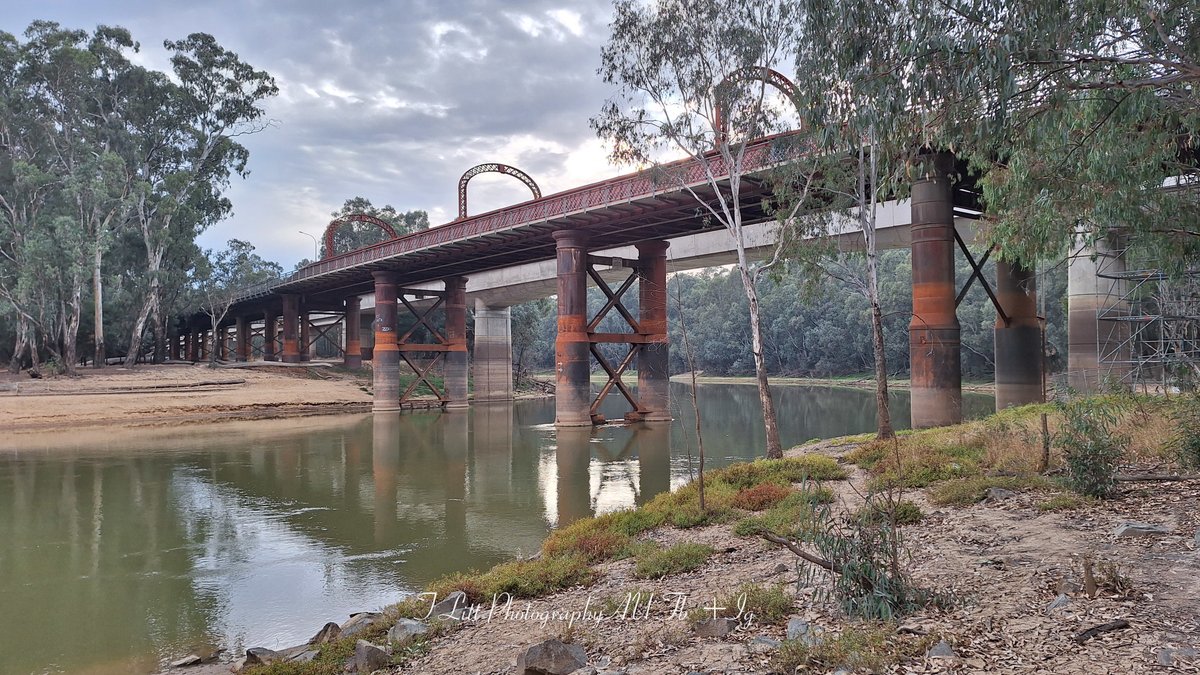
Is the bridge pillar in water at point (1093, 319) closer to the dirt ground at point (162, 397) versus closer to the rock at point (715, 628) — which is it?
the rock at point (715, 628)

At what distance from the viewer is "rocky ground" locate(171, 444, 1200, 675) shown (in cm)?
473

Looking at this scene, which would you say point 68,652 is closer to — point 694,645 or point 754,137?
point 694,645

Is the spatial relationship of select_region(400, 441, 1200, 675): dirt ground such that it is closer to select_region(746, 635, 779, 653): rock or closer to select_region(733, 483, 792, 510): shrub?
select_region(746, 635, 779, 653): rock

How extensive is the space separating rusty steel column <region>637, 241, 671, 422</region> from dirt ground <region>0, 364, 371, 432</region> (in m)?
21.2

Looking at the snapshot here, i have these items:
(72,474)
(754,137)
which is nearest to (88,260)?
(72,474)

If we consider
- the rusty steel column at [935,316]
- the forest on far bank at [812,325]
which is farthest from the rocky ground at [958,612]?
the forest on far bank at [812,325]

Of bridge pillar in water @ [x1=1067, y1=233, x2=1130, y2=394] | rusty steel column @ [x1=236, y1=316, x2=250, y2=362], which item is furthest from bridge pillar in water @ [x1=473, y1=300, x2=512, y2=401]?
bridge pillar in water @ [x1=1067, y1=233, x2=1130, y2=394]

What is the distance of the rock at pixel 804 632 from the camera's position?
16.6 ft

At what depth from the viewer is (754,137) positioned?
18078mm

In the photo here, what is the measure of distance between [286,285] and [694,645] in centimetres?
5700

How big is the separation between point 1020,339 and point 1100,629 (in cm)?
2131

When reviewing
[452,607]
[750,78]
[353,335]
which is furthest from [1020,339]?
[353,335]

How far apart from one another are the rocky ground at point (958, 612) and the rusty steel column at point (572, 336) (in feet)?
77.0

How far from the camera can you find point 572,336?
32500mm
